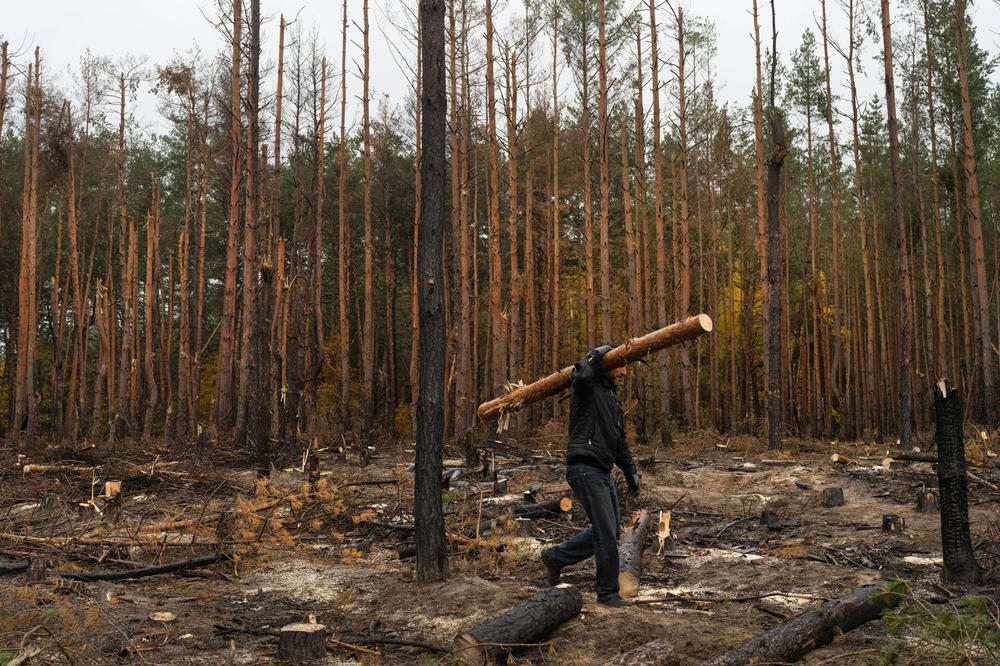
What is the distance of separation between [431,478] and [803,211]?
87.6 feet

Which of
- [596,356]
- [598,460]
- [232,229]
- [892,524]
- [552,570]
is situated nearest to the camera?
[598,460]

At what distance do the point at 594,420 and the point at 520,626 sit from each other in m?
1.60

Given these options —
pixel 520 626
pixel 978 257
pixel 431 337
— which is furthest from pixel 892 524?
pixel 978 257

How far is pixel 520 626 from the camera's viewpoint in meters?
4.39

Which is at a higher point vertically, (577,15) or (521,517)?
(577,15)

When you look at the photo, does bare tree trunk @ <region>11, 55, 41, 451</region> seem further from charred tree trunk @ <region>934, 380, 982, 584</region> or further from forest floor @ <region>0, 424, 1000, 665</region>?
charred tree trunk @ <region>934, 380, 982, 584</region>

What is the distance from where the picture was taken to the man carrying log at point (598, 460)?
5.21 metres

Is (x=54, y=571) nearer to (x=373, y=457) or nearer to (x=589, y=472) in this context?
(x=589, y=472)

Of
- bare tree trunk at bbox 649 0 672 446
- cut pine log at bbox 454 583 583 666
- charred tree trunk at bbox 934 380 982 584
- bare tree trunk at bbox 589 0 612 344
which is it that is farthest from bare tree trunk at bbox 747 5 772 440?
cut pine log at bbox 454 583 583 666

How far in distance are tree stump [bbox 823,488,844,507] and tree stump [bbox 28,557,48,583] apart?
27.9 feet

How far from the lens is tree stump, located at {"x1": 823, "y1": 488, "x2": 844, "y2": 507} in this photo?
9227 mm

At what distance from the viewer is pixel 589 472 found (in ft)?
17.3

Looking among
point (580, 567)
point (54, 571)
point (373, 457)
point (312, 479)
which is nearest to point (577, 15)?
point (373, 457)

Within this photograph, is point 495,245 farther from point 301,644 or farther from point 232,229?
point 301,644
